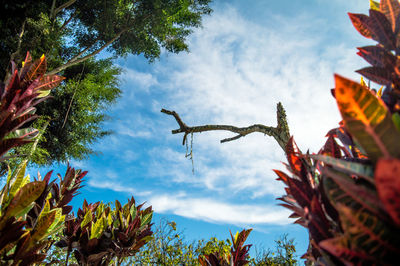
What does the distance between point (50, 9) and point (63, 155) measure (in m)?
6.62

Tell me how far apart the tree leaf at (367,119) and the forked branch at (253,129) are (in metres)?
2.52

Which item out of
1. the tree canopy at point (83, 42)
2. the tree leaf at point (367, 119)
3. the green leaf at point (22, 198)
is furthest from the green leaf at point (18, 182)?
the tree canopy at point (83, 42)

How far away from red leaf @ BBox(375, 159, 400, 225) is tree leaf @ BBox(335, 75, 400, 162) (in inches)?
2.3

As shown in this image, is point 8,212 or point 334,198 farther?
point 8,212

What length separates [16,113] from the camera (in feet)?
2.27

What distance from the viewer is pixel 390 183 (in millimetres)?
256

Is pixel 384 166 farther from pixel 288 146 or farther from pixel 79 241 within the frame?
pixel 79 241

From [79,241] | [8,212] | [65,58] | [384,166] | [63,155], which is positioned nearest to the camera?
[384,166]

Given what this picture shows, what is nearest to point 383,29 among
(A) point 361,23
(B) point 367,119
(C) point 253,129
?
(A) point 361,23

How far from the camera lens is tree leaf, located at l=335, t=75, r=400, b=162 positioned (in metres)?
0.30

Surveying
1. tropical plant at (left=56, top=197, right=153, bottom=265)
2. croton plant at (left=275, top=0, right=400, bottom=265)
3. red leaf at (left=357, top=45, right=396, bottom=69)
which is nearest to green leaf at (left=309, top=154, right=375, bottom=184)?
croton plant at (left=275, top=0, right=400, bottom=265)

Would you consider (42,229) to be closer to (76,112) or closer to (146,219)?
(146,219)

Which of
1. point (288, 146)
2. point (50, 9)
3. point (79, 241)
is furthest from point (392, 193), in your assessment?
point (50, 9)

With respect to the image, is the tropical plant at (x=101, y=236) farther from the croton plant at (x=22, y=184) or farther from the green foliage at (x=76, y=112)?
the green foliage at (x=76, y=112)
